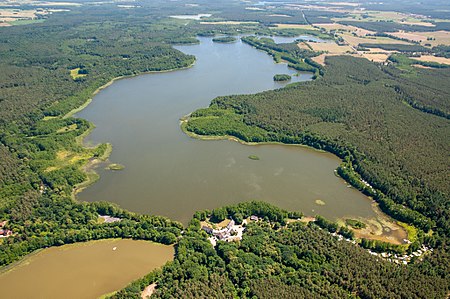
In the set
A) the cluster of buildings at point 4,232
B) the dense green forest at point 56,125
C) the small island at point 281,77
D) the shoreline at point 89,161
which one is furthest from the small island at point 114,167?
the small island at point 281,77

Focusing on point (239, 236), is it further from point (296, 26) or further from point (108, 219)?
point (296, 26)

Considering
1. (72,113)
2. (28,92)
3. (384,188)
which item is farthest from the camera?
(28,92)

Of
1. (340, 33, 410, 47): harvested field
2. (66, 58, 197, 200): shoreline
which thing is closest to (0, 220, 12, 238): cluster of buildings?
(66, 58, 197, 200): shoreline

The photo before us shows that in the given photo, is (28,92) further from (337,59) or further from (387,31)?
(387,31)

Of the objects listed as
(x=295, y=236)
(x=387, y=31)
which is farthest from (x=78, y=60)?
(x=387, y=31)

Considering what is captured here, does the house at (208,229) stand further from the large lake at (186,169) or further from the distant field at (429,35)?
the distant field at (429,35)

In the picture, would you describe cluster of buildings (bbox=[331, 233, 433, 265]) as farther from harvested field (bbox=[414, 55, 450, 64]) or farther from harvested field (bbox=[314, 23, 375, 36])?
harvested field (bbox=[314, 23, 375, 36])
